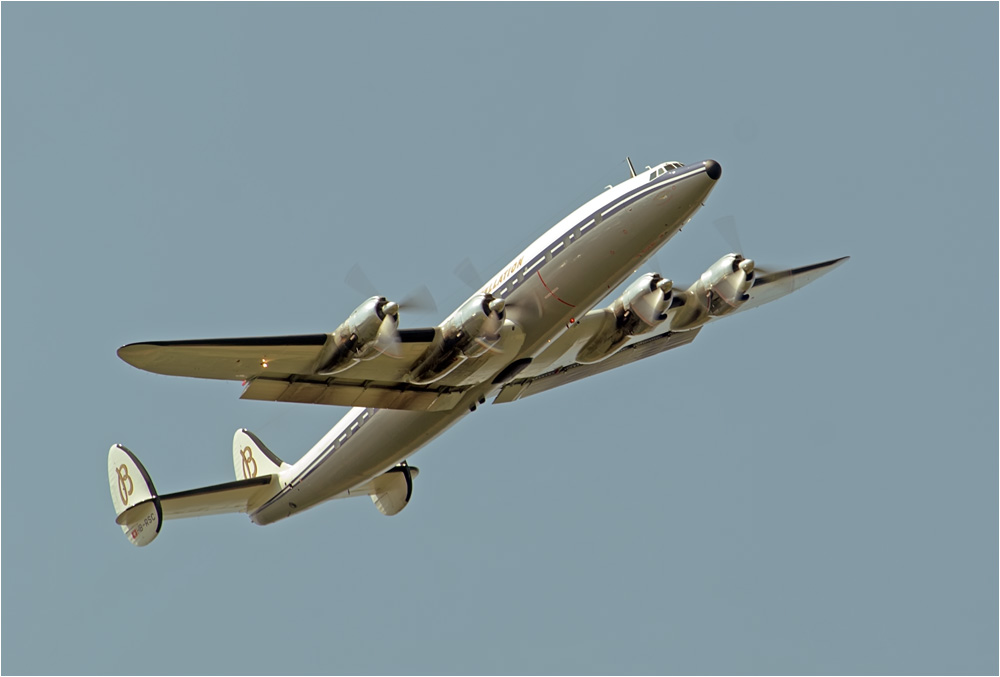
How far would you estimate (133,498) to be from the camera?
3344 centimetres

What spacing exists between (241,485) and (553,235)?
428 inches

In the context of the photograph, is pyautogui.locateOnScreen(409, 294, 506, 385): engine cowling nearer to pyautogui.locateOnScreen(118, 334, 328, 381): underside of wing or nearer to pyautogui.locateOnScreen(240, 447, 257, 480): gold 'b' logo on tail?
pyautogui.locateOnScreen(118, 334, 328, 381): underside of wing

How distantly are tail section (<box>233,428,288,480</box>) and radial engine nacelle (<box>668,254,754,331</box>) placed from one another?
36.0ft

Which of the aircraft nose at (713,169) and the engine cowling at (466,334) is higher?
the aircraft nose at (713,169)

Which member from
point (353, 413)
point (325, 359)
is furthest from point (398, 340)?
point (353, 413)

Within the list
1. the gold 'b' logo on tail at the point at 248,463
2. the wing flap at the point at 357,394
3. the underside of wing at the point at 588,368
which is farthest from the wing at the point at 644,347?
the gold 'b' logo on tail at the point at 248,463

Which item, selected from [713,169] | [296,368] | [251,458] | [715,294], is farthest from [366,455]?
[713,169]

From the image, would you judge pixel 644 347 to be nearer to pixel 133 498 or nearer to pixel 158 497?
pixel 158 497

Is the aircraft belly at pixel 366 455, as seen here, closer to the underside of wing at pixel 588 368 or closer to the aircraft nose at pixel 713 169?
the underside of wing at pixel 588 368

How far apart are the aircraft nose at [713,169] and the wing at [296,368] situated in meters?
6.85

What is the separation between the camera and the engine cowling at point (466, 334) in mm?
27562

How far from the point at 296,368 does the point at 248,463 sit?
Answer: 8.86 meters

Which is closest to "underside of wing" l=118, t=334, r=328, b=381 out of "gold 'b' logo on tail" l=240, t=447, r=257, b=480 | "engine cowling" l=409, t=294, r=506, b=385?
"engine cowling" l=409, t=294, r=506, b=385

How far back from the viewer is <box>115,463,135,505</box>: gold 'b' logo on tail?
33750 millimetres
